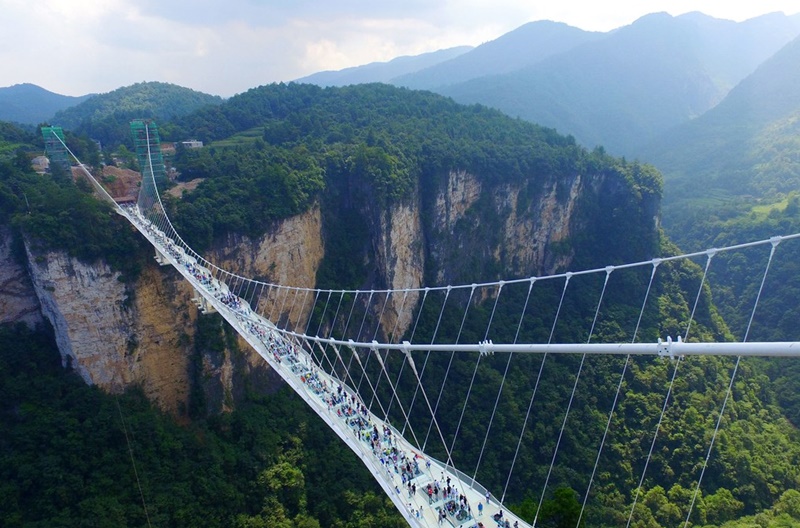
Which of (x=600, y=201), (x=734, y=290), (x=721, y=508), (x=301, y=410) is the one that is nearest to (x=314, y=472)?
(x=301, y=410)

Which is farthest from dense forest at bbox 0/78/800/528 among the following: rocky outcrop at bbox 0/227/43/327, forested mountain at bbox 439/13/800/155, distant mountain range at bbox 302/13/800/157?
forested mountain at bbox 439/13/800/155

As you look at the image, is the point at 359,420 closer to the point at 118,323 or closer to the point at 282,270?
the point at 118,323

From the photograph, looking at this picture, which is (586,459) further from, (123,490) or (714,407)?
(123,490)

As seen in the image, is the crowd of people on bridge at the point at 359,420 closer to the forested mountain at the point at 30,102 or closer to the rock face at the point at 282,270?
the rock face at the point at 282,270

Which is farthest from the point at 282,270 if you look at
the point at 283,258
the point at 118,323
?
the point at 118,323

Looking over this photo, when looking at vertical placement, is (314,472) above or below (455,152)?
below

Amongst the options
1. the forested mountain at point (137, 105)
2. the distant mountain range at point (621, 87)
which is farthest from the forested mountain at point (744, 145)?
the forested mountain at point (137, 105)

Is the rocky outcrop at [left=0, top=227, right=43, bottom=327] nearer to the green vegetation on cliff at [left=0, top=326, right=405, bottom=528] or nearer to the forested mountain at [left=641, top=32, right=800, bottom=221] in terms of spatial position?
the green vegetation on cliff at [left=0, top=326, right=405, bottom=528]
